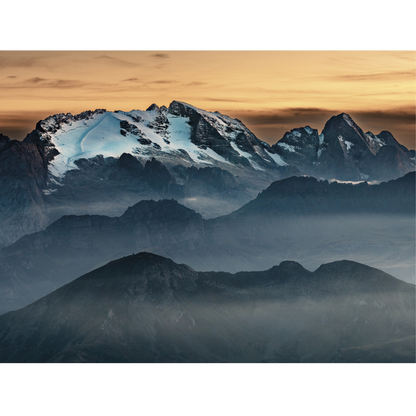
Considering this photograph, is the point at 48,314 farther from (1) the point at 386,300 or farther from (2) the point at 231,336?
(1) the point at 386,300

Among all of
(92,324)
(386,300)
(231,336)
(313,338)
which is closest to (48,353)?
(92,324)

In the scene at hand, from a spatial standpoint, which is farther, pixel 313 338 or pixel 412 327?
pixel 313 338

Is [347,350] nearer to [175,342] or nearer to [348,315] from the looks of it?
[348,315]
